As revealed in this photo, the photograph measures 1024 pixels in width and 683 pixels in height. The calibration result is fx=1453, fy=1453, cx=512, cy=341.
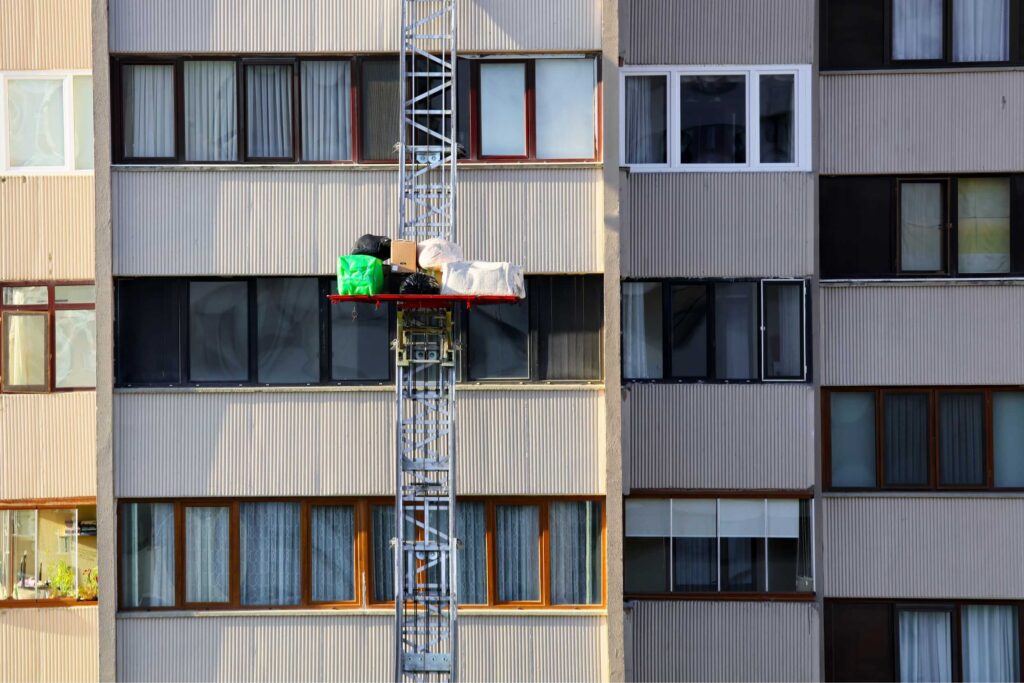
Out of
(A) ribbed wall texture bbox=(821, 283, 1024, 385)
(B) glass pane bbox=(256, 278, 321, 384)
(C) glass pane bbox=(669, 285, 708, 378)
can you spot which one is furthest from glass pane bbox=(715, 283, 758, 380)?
(B) glass pane bbox=(256, 278, 321, 384)

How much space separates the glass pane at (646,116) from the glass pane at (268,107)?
5248 millimetres

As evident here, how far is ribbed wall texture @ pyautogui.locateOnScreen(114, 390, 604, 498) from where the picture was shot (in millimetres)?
20453

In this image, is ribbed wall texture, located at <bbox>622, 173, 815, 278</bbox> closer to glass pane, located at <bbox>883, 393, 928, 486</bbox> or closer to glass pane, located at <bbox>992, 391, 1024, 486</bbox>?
glass pane, located at <bbox>883, 393, 928, 486</bbox>

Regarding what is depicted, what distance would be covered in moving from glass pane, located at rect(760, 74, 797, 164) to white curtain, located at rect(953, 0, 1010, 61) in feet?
9.16

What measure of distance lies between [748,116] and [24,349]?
11.3 meters

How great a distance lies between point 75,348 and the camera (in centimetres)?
2108

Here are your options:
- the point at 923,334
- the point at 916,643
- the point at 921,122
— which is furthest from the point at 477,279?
the point at 916,643

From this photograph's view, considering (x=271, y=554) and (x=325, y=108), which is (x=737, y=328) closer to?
(x=325, y=108)

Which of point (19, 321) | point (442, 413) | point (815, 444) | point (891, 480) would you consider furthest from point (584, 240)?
point (19, 321)

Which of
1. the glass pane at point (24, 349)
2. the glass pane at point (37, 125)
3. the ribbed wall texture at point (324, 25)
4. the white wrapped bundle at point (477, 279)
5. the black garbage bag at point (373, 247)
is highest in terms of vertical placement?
the ribbed wall texture at point (324, 25)

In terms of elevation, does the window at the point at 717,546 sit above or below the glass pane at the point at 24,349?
below

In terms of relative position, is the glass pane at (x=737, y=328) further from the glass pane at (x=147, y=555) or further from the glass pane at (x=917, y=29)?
the glass pane at (x=147, y=555)

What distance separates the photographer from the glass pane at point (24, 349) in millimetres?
21062

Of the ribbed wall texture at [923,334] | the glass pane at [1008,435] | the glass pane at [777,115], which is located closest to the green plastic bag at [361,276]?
the glass pane at [777,115]
